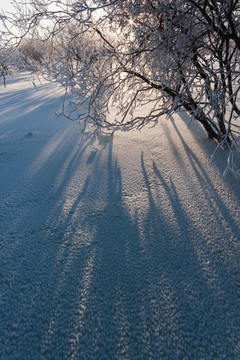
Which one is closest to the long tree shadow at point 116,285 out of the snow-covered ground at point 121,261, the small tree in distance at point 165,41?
Result: the snow-covered ground at point 121,261

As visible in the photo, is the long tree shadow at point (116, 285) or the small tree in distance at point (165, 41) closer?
the long tree shadow at point (116, 285)

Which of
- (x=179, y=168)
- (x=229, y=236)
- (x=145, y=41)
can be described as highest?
(x=145, y=41)

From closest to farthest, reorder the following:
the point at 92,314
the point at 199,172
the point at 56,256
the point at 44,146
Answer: the point at 92,314 < the point at 56,256 < the point at 199,172 < the point at 44,146

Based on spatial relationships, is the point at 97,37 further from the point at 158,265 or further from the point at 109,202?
the point at 158,265

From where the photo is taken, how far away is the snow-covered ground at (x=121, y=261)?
0.91 meters

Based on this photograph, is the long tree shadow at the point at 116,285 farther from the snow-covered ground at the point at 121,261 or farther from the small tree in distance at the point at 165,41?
the small tree in distance at the point at 165,41

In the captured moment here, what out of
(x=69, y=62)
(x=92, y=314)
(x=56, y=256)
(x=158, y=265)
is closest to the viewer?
(x=92, y=314)

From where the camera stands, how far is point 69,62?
7.86 feet

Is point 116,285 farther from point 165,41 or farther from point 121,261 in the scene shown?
point 165,41

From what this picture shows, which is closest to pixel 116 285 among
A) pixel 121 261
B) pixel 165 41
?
pixel 121 261

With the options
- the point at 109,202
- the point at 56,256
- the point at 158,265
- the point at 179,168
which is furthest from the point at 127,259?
the point at 179,168

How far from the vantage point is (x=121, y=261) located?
1283 millimetres

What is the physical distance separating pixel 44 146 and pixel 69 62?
57.8 inches

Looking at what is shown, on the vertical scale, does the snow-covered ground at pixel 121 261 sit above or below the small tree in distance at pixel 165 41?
below
